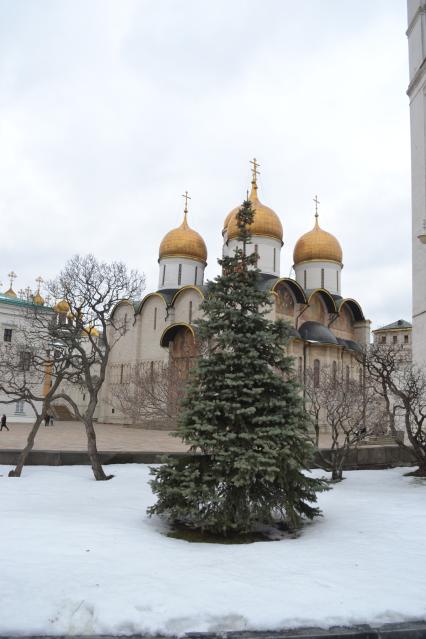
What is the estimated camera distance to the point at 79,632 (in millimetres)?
3955

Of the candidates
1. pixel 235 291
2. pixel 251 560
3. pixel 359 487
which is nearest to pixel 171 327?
pixel 359 487

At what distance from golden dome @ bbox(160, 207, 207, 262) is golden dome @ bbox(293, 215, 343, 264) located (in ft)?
22.4

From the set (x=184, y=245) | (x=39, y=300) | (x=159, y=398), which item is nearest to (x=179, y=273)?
(x=184, y=245)

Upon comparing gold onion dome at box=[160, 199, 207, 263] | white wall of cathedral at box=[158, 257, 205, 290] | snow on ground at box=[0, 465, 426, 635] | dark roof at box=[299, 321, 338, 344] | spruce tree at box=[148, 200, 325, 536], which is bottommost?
snow on ground at box=[0, 465, 426, 635]

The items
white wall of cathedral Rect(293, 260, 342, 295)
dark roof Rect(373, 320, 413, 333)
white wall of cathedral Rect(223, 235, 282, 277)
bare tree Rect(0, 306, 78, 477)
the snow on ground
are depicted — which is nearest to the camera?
the snow on ground

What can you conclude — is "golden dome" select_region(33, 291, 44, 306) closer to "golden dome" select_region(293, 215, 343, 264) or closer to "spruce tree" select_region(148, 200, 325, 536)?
"spruce tree" select_region(148, 200, 325, 536)

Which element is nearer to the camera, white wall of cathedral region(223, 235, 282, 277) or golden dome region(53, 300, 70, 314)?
golden dome region(53, 300, 70, 314)

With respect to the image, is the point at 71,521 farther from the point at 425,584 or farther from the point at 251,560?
the point at 425,584

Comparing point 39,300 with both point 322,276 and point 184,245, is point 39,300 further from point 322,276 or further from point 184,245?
point 322,276

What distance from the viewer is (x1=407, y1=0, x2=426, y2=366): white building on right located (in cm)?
1623

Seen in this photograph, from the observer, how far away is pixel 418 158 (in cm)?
1730

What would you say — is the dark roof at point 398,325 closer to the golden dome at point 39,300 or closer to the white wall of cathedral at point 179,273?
the white wall of cathedral at point 179,273

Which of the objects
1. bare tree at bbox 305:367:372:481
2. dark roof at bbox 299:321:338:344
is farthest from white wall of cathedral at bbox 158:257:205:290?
bare tree at bbox 305:367:372:481

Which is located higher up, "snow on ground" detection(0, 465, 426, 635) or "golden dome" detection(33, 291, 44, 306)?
"golden dome" detection(33, 291, 44, 306)
